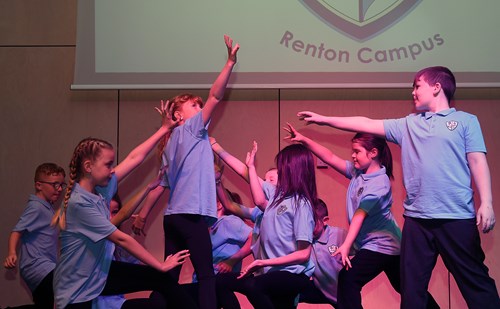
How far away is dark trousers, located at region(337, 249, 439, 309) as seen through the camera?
11.5 ft

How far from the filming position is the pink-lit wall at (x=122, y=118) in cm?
464

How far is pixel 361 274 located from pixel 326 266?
0.96ft

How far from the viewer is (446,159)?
10.6ft

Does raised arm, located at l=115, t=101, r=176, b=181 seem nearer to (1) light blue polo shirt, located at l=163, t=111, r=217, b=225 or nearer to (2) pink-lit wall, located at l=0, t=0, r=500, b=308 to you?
(1) light blue polo shirt, located at l=163, t=111, r=217, b=225

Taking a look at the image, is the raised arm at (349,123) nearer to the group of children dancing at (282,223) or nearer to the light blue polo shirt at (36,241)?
the group of children dancing at (282,223)

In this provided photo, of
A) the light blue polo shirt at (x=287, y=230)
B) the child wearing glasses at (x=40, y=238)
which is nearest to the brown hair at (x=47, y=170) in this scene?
the child wearing glasses at (x=40, y=238)

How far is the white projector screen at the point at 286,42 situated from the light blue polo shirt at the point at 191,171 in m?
0.95

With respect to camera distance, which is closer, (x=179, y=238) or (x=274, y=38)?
(x=179, y=238)

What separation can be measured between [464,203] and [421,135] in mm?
419

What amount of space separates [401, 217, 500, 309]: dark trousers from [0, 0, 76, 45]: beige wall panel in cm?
305

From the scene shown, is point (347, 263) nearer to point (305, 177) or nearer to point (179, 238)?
point (305, 177)

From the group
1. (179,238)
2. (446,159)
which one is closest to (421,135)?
(446,159)

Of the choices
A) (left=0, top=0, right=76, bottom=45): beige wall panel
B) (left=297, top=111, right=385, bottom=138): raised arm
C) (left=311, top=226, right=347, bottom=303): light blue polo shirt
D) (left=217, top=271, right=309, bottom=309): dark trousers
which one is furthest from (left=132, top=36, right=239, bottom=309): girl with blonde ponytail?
(left=0, top=0, right=76, bottom=45): beige wall panel

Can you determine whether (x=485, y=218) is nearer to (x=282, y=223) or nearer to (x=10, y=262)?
(x=282, y=223)
